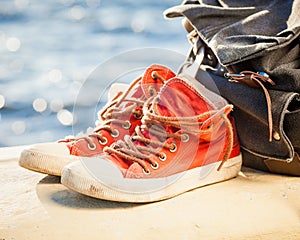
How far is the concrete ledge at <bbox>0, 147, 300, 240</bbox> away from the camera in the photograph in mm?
630

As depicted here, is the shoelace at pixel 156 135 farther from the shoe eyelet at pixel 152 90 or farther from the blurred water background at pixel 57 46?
the blurred water background at pixel 57 46

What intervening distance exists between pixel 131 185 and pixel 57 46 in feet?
5.22

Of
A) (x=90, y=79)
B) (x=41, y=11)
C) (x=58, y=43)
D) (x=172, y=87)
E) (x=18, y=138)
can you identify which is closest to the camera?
(x=172, y=87)

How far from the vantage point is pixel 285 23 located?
0.81 m

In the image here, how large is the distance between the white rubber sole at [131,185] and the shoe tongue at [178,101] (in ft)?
0.30

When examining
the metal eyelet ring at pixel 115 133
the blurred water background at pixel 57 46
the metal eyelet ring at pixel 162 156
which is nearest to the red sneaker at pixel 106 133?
the metal eyelet ring at pixel 115 133

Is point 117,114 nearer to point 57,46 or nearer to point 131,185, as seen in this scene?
point 131,185

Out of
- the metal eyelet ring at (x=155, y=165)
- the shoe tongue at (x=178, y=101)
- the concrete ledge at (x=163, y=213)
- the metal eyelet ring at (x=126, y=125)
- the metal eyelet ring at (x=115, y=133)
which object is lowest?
the concrete ledge at (x=163, y=213)

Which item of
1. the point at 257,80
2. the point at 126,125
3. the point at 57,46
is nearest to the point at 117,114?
the point at 126,125

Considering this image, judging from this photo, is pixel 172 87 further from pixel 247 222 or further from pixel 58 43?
pixel 58 43

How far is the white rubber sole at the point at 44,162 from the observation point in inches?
30.6

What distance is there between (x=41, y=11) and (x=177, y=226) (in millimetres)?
1915

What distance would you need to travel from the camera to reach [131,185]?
0.70 m

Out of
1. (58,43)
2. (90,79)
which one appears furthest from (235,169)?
(58,43)
